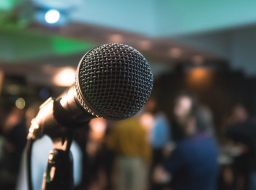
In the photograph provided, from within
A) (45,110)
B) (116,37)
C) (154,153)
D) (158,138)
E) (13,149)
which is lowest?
(154,153)

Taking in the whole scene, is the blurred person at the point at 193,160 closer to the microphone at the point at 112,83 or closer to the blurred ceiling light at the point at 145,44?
the microphone at the point at 112,83

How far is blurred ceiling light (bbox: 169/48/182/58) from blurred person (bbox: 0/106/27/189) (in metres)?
2.71

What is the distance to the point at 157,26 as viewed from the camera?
182 inches

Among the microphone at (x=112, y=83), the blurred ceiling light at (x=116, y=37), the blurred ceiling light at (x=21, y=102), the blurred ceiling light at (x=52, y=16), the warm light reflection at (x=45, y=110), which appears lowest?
the blurred ceiling light at (x=21, y=102)

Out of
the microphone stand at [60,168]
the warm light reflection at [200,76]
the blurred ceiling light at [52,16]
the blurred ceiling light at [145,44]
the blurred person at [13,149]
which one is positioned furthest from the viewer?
the warm light reflection at [200,76]

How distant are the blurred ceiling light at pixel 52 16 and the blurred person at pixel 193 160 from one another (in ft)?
5.72

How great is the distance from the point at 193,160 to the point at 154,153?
3728 mm

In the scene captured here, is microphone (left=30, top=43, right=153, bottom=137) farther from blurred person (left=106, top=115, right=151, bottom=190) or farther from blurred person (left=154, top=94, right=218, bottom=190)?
blurred person (left=106, top=115, right=151, bottom=190)

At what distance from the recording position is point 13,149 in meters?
4.32

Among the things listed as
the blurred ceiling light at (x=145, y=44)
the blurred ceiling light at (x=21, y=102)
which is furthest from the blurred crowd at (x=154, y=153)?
the blurred ceiling light at (x=21, y=102)

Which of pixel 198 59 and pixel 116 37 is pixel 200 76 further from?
pixel 116 37

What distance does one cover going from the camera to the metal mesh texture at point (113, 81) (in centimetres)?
65

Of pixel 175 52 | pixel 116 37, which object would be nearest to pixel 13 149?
pixel 116 37

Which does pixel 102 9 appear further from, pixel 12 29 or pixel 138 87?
pixel 138 87
